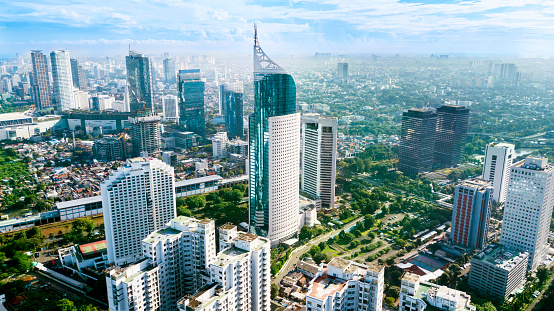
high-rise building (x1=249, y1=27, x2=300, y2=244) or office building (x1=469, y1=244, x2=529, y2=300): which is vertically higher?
high-rise building (x1=249, y1=27, x2=300, y2=244)

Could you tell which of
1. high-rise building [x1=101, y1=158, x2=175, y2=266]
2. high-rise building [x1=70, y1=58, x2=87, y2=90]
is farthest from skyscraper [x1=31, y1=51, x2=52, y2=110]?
high-rise building [x1=101, y1=158, x2=175, y2=266]

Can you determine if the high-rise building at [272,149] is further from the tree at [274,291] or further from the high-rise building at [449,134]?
Result: the high-rise building at [449,134]

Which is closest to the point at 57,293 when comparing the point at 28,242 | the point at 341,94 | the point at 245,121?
the point at 28,242

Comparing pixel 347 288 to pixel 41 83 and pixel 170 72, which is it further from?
pixel 170 72

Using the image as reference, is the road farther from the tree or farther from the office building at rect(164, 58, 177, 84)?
the office building at rect(164, 58, 177, 84)

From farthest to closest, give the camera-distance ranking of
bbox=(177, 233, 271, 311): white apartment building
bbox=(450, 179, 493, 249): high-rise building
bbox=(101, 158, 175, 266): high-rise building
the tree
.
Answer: bbox=(450, 179, 493, 249): high-rise building, bbox=(101, 158, 175, 266): high-rise building, the tree, bbox=(177, 233, 271, 311): white apartment building

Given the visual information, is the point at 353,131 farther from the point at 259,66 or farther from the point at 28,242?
the point at 28,242
